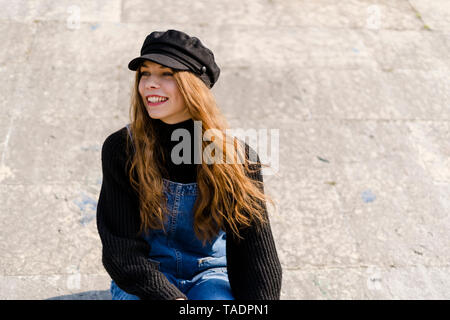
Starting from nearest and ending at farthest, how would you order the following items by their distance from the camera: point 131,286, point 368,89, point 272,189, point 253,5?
1. point 131,286
2. point 272,189
3. point 368,89
4. point 253,5

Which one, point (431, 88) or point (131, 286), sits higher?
point (131, 286)

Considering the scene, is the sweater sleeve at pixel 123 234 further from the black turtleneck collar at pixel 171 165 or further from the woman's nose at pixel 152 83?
the woman's nose at pixel 152 83

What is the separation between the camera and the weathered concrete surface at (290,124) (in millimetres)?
3436

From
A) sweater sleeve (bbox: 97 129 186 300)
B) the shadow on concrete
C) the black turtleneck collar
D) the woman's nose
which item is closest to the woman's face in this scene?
the woman's nose

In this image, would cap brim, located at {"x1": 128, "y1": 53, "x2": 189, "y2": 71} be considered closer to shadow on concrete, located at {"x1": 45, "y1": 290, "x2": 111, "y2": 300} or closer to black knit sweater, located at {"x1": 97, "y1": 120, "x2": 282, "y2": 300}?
black knit sweater, located at {"x1": 97, "y1": 120, "x2": 282, "y2": 300}

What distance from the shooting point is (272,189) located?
3988 millimetres

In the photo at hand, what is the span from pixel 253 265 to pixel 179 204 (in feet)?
1.46

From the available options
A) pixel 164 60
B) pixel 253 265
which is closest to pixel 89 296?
pixel 253 265

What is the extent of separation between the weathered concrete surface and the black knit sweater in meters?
0.87

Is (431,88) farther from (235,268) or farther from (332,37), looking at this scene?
(235,268)

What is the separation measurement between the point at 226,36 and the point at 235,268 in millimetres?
3467

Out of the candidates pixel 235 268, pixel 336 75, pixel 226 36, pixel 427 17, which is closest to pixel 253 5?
pixel 226 36

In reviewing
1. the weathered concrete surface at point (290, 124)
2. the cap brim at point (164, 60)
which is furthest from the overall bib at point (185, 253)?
the weathered concrete surface at point (290, 124)

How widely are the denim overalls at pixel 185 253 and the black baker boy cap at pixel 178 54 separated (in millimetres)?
553
